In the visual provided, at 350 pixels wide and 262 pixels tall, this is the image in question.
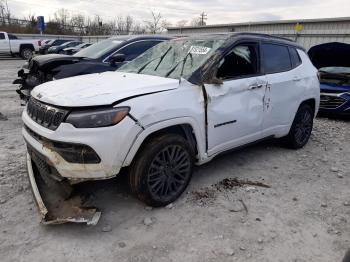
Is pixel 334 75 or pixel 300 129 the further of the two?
pixel 334 75

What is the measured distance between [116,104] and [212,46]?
1576mm

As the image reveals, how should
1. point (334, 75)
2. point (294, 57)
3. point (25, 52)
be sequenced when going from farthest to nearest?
point (25, 52)
point (334, 75)
point (294, 57)

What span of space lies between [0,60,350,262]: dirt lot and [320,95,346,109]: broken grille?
3.48 meters

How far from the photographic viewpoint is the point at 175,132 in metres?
3.32

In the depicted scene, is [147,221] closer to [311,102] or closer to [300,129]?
[300,129]

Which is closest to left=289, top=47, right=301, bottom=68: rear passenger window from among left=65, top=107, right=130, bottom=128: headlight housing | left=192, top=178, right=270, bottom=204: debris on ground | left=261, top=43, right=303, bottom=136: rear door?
left=261, top=43, right=303, bottom=136: rear door

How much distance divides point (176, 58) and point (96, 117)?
1.58m

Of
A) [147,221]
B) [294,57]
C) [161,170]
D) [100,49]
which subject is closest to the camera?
[147,221]

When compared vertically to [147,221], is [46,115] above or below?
above

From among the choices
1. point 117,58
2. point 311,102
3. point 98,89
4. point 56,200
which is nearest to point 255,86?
point 311,102

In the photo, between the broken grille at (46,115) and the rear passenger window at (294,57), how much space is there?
139 inches

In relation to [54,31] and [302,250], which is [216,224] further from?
[54,31]

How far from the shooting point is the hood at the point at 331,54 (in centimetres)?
793

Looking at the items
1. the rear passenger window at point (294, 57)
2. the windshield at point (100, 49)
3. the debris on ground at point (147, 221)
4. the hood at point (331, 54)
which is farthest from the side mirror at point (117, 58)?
the hood at point (331, 54)
